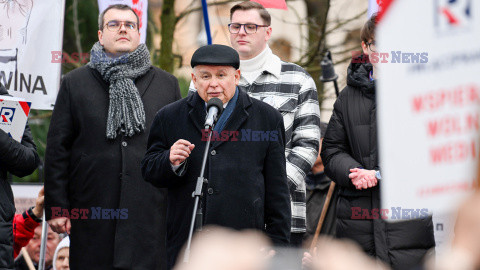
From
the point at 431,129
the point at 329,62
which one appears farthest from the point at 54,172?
the point at 431,129

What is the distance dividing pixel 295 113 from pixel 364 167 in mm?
634

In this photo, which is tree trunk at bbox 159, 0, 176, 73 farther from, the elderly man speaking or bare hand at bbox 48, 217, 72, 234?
the elderly man speaking

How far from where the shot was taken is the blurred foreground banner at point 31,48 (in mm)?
7801

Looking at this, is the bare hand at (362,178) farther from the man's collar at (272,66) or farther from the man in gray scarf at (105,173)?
the man in gray scarf at (105,173)

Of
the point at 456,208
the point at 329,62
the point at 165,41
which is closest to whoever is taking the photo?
the point at 456,208

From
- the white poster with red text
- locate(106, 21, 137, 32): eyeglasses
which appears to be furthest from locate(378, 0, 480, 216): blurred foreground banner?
the white poster with red text

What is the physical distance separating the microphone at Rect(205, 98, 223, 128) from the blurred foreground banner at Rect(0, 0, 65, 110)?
2923 millimetres

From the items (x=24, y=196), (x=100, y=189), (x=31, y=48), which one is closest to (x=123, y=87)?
(x=100, y=189)

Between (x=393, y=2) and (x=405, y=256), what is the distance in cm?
376

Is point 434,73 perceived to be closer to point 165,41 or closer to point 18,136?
point 18,136

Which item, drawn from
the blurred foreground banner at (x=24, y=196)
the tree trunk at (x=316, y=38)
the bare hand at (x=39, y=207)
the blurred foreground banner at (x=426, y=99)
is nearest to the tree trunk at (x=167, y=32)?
the tree trunk at (x=316, y=38)

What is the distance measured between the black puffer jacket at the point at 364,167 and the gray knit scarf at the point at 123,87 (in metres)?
1.34

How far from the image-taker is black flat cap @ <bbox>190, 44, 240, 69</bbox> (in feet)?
18.2

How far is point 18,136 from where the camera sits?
20.9ft
